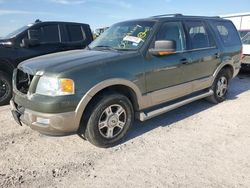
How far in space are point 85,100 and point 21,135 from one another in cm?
160

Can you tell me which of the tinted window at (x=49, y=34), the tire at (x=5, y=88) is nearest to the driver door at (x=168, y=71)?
the tinted window at (x=49, y=34)

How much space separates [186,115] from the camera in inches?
207

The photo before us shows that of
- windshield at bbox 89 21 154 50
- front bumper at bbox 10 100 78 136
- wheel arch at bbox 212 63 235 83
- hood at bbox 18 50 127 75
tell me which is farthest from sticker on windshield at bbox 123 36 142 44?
wheel arch at bbox 212 63 235 83

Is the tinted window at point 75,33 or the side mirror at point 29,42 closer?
the side mirror at point 29,42

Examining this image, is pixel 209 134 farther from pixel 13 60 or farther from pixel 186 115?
pixel 13 60

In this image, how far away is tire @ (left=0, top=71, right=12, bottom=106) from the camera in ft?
19.5

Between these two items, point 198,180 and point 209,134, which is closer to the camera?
point 198,180

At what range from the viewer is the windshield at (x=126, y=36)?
168 inches

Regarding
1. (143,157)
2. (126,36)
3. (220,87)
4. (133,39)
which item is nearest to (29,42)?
(126,36)

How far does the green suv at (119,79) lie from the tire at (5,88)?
2.03m

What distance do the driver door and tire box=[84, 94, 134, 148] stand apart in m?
0.55

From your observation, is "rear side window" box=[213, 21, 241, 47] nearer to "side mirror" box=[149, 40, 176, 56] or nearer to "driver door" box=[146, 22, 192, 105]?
"driver door" box=[146, 22, 192, 105]

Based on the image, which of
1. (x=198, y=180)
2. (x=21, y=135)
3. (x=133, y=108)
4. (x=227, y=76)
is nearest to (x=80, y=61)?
(x=133, y=108)

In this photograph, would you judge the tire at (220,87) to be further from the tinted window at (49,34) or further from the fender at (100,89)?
the tinted window at (49,34)
